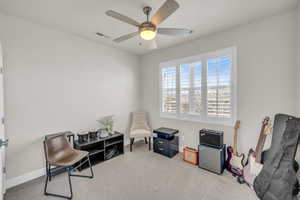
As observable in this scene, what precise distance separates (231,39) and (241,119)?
1.49 m

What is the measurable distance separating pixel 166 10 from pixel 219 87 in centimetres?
189

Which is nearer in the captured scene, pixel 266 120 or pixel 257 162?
pixel 257 162

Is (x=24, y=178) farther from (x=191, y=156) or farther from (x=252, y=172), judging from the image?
(x=252, y=172)

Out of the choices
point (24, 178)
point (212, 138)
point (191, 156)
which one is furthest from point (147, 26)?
point (24, 178)

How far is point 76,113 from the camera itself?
2.85m

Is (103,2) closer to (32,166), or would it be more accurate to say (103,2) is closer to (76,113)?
(76,113)

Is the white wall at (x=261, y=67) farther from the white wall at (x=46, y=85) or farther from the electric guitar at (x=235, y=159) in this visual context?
the white wall at (x=46, y=85)

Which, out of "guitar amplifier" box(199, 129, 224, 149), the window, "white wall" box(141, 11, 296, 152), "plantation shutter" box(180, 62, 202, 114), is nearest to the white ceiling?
"white wall" box(141, 11, 296, 152)

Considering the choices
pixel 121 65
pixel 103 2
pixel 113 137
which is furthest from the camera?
pixel 121 65

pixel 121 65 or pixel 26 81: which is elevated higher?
pixel 121 65

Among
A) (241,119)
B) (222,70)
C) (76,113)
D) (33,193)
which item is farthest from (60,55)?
(241,119)

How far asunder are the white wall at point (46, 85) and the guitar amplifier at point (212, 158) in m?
2.30

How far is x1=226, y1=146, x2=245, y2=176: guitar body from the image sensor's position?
2289 millimetres

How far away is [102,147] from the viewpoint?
2955 mm
